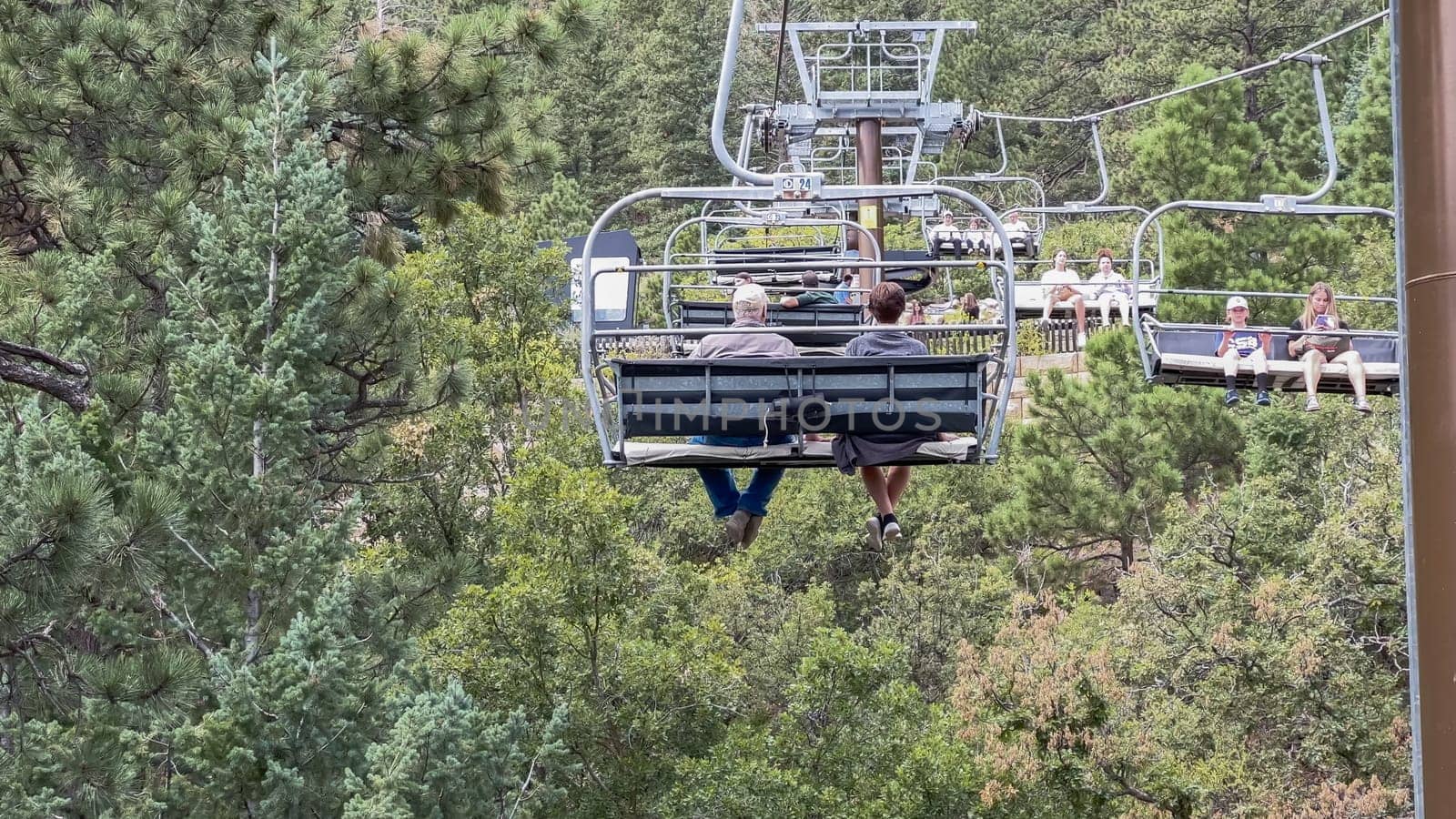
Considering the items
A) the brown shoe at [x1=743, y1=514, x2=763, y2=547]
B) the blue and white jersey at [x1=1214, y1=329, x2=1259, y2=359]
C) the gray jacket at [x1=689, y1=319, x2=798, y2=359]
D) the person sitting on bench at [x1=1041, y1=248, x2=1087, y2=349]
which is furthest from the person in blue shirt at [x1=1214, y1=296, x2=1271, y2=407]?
the person sitting on bench at [x1=1041, y1=248, x2=1087, y2=349]

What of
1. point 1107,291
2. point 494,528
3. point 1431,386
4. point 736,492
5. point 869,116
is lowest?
point 494,528

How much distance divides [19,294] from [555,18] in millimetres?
3922

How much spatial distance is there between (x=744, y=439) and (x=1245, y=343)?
5255mm

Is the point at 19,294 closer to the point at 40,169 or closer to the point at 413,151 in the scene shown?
the point at 40,169

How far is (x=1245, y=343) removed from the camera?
11.3 meters

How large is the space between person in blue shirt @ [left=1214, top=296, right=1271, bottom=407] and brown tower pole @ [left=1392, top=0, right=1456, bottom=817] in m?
7.17

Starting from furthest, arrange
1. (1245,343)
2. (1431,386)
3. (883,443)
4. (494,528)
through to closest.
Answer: (494,528), (1245,343), (883,443), (1431,386)

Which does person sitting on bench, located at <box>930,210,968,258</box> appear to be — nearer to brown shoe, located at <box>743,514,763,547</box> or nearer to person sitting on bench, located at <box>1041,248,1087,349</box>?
person sitting on bench, located at <box>1041,248,1087,349</box>

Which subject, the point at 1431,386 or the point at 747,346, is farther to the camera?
the point at 747,346

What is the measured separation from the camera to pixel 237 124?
13.1 metres

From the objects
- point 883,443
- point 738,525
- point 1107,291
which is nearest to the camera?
point 883,443

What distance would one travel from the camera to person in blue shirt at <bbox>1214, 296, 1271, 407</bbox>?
10.5 m

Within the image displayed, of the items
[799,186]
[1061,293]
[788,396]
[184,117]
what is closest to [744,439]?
[788,396]

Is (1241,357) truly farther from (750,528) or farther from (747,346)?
(747,346)
